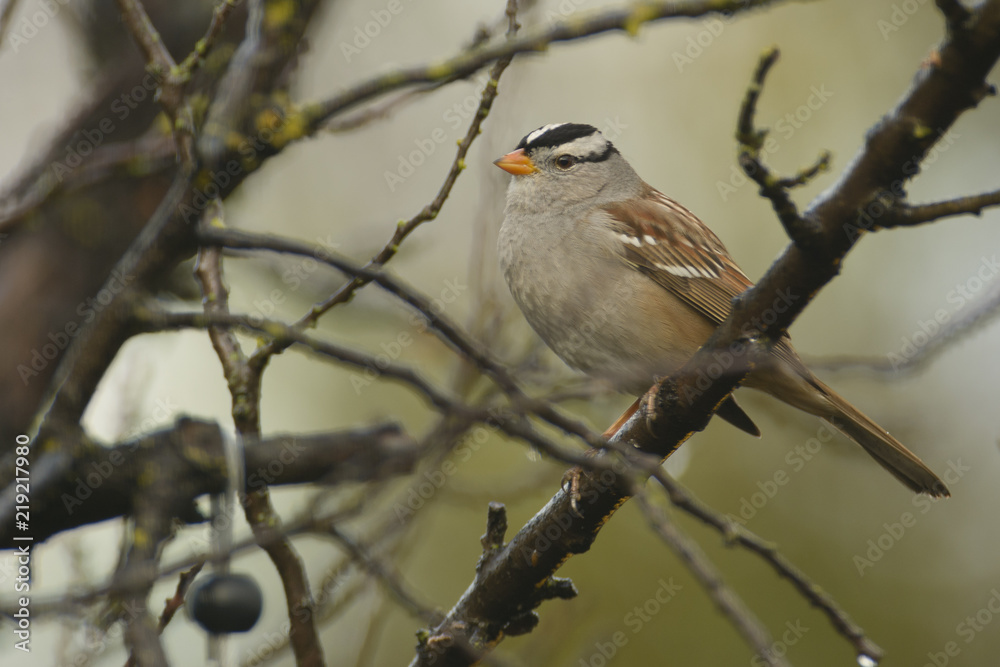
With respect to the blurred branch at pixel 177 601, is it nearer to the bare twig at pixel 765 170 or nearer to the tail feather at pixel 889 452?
the bare twig at pixel 765 170

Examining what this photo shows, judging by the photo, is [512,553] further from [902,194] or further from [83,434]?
[902,194]

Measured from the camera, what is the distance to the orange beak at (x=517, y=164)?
4.59 meters

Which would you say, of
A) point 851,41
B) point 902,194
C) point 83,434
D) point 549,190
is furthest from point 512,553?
point 851,41

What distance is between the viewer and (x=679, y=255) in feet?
13.9

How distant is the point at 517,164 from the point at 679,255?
1.05 metres

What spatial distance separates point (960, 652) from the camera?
6770mm
